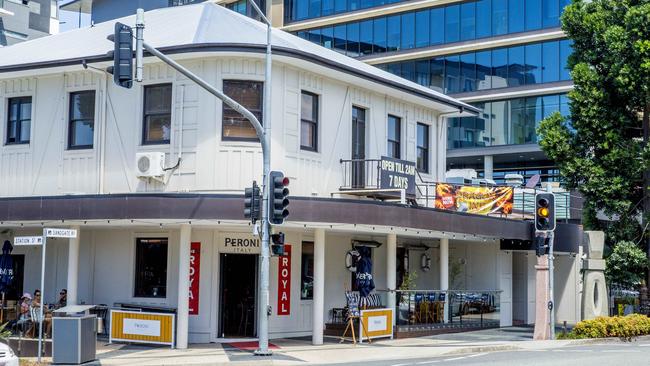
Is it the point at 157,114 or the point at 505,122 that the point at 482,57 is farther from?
the point at 157,114

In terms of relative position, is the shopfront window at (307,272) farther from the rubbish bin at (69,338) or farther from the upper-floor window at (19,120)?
the rubbish bin at (69,338)

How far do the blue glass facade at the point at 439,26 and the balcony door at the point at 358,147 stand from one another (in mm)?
26457

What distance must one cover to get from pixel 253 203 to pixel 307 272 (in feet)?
20.2

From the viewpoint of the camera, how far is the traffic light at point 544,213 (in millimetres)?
24156

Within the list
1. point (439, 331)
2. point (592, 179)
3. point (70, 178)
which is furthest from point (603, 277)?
point (70, 178)

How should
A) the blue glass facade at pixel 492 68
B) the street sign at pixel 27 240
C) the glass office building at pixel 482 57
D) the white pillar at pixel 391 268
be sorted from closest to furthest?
the street sign at pixel 27 240, the white pillar at pixel 391 268, the blue glass facade at pixel 492 68, the glass office building at pixel 482 57

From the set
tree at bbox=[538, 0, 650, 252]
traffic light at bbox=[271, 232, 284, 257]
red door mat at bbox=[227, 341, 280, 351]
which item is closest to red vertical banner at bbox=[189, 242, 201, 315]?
red door mat at bbox=[227, 341, 280, 351]

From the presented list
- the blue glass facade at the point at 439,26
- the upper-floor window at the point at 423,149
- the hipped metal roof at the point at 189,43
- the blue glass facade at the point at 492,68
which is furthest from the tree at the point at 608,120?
the blue glass facade at the point at 439,26

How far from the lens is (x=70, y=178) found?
2398 centimetres

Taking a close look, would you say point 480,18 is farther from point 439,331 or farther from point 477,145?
point 439,331

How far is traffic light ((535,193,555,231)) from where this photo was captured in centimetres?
2416

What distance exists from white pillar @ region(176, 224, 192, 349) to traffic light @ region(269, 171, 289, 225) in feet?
10.7

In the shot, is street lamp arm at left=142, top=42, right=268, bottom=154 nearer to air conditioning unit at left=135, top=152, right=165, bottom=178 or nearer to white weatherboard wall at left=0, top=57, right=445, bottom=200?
white weatherboard wall at left=0, top=57, right=445, bottom=200

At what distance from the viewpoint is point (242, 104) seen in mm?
→ 22938
